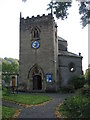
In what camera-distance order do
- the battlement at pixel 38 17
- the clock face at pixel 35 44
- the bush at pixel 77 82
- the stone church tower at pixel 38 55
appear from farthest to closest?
the clock face at pixel 35 44, the battlement at pixel 38 17, the bush at pixel 77 82, the stone church tower at pixel 38 55

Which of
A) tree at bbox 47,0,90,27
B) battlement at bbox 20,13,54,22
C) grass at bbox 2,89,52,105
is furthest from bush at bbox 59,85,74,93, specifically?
tree at bbox 47,0,90,27

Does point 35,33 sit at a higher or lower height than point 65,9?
Result: higher

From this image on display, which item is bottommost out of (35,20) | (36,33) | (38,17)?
(36,33)

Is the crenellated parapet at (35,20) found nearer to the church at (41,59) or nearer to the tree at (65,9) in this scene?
the church at (41,59)

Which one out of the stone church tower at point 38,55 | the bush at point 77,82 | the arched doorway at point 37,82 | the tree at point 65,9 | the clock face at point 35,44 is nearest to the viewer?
the tree at point 65,9

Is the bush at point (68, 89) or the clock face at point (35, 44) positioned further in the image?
the clock face at point (35, 44)

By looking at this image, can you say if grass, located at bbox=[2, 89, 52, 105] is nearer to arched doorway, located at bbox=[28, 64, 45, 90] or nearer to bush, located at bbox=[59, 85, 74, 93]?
bush, located at bbox=[59, 85, 74, 93]

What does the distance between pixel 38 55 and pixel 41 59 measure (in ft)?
2.88

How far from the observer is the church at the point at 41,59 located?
33.3 m

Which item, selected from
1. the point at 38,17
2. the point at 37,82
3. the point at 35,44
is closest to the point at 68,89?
the point at 37,82

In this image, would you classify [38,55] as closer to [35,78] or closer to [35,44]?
[35,44]

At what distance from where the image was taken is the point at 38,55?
34281 mm

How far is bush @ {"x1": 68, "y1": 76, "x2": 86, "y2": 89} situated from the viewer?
3431 cm

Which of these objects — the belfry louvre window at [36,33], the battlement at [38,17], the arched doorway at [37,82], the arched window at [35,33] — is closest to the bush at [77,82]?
the arched doorway at [37,82]
